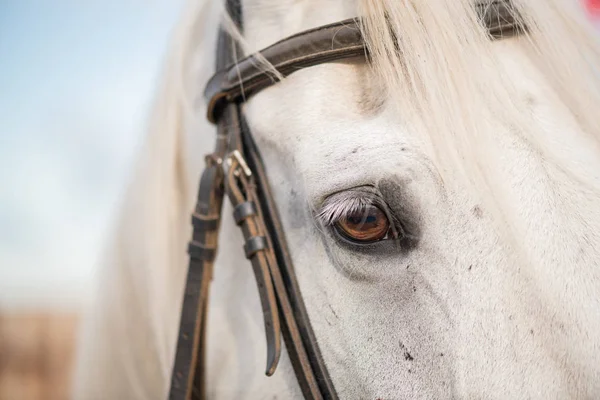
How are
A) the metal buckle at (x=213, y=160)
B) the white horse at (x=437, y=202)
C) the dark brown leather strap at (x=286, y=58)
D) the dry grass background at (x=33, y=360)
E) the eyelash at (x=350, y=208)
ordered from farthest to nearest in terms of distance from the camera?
the dry grass background at (x=33, y=360) < the metal buckle at (x=213, y=160) < the dark brown leather strap at (x=286, y=58) < the eyelash at (x=350, y=208) < the white horse at (x=437, y=202)

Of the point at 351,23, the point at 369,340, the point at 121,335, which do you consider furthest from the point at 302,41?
the point at 121,335

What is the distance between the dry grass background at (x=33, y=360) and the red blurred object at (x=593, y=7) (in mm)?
3243

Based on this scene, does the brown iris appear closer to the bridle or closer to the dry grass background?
the bridle

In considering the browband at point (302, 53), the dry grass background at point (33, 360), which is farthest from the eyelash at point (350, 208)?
the dry grass background at point (33, 360)

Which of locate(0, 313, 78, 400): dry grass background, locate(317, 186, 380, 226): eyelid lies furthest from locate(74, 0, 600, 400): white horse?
locate(0, 313, 78, 400): dry grass background

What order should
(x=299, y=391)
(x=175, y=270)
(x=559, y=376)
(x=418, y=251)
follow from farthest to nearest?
(x=175, y=270), (x=299, y=391), (x=418, y=251), (x=559, y=376)

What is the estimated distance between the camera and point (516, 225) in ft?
2.39

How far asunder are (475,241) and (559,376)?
0.68 ft

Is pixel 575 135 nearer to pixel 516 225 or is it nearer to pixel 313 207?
pixel 516 225

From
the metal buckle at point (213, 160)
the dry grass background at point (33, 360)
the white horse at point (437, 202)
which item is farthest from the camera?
the dry grass background at point (33, 360)

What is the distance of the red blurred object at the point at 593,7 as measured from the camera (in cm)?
101

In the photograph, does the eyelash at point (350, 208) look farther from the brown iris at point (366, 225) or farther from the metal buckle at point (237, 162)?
the metal buckle at point (237, 162)

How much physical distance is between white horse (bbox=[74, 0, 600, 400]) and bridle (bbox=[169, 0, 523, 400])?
1.0 inches

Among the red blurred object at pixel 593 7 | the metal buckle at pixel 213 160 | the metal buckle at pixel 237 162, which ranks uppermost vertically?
the red blurred object at pixel 593 7
